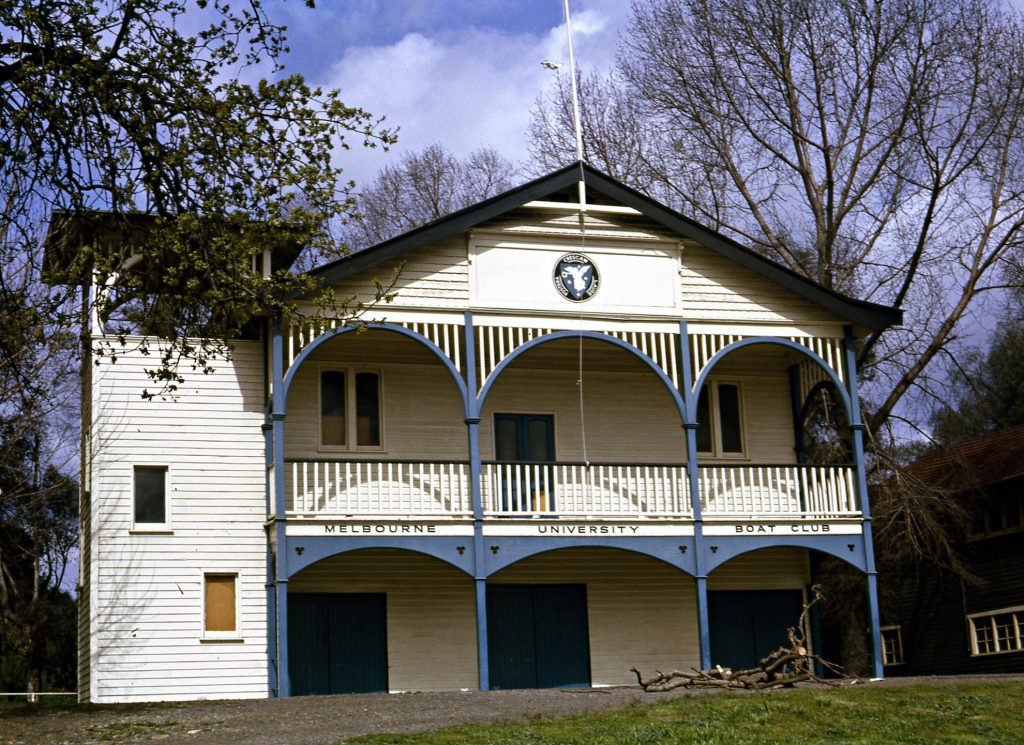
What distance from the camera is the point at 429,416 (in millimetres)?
28688

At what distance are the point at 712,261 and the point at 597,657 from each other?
755 cm

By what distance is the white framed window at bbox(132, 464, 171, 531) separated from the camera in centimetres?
2644

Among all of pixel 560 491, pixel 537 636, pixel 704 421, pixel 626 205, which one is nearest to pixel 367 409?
pixel 560 491

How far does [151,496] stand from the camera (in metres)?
26.6

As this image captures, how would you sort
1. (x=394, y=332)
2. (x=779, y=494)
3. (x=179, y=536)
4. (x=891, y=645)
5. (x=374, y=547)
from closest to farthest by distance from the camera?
(x=374, y=547) → (x=179, y=536) → (x=394, y=332) → (x=779, y=494) → (x=891, y=645)

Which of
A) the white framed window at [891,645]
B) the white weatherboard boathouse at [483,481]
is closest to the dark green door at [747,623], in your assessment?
the white weatherboard boathouse at [483,481]

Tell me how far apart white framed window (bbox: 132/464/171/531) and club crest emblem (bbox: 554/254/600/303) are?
7.52 metres

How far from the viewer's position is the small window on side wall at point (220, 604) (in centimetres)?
2616

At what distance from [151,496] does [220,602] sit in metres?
2.15

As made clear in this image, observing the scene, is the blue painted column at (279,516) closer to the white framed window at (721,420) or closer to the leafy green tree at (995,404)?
the white framed window at (721,420)

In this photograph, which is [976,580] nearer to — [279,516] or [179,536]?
[279,516]

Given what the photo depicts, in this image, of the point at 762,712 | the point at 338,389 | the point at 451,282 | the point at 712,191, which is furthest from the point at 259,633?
the point at 712,191

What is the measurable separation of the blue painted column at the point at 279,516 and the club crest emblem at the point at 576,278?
5.03 m

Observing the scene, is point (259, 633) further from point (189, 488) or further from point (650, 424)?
point (650, 424)
